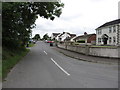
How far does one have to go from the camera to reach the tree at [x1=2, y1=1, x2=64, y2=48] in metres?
10.6

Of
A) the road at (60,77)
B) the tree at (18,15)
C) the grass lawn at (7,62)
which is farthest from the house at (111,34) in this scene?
the grass lawn at (7,62)

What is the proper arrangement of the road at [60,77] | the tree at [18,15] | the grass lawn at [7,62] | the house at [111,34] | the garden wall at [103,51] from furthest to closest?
the house at [111,34]
the garden wall at [103,51]
the tree at [18,15]
the grass lawn at [7,62]
the road at [60,77]

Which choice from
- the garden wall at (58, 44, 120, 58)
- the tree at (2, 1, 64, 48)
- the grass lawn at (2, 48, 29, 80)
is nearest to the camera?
the grass lawn at (2, 48, 29, 80)

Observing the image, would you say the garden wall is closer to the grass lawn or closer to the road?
the road

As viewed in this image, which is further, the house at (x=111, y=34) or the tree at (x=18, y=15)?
the house at (x=111, y=34)

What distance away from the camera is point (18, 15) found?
10961mm

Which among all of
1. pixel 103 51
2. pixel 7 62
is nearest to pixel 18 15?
pixel 7 62

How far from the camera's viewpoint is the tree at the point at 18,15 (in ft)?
34.6

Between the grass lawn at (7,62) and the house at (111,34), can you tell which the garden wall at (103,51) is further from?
the house at (111,34)

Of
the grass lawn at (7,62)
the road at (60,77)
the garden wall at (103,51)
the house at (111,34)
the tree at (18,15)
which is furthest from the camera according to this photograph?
the house at (111,34)

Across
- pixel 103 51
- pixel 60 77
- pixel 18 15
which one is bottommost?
pixel 60 77

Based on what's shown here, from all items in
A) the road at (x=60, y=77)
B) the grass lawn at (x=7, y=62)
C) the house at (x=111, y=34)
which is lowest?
the road at (x=60, y=77)

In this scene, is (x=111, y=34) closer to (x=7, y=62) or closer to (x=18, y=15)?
(x=18, y=15)

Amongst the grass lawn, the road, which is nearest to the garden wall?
the road
